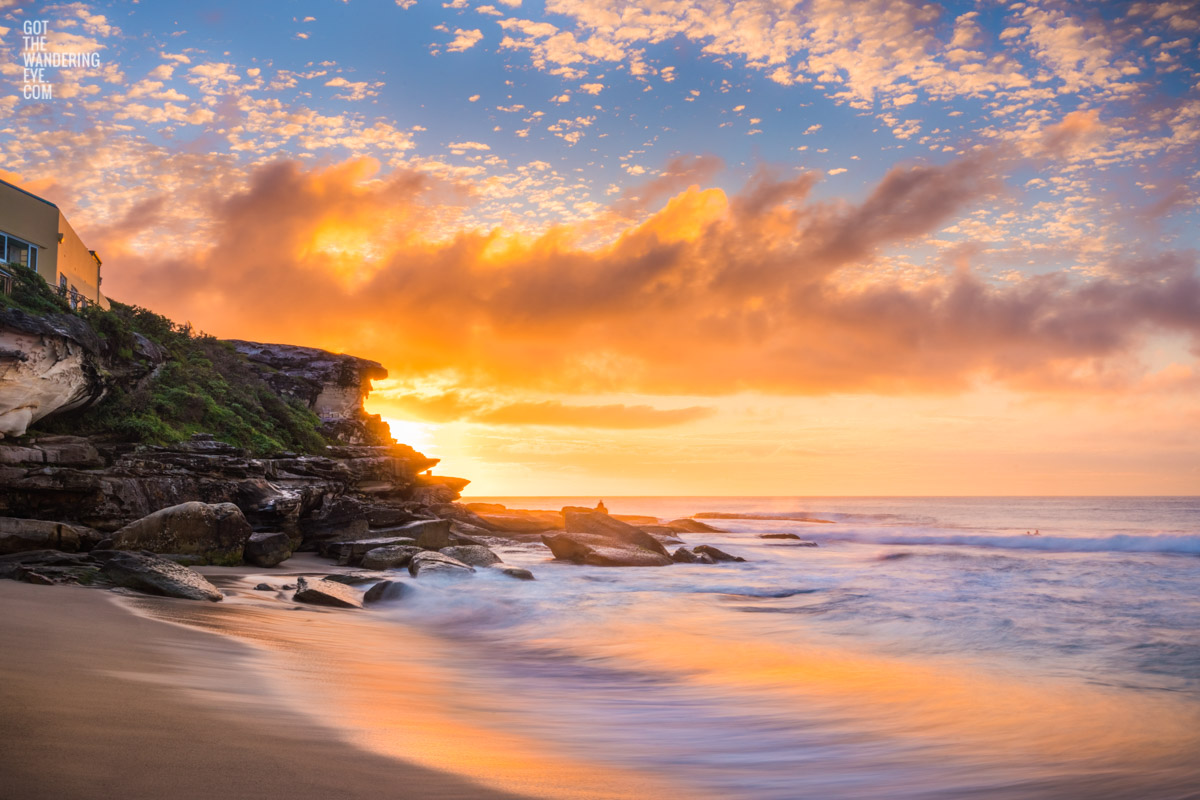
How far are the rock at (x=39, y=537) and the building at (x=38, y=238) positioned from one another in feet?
38.8

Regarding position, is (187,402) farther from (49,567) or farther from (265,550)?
(49,567)

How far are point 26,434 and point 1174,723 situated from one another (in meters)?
20.1

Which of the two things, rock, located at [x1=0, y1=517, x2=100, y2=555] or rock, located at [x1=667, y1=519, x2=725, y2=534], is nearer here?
rock, located at [x1=0, y1=517, x2=100, y2=555]

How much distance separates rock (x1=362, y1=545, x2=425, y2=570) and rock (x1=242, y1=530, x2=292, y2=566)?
2018mm

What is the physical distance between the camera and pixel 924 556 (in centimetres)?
2834

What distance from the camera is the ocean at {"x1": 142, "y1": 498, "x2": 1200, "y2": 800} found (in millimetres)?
4906

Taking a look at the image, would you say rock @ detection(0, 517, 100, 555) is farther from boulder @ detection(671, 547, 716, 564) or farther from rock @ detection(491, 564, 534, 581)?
boulder @ detection(671, 547, 716, 564)

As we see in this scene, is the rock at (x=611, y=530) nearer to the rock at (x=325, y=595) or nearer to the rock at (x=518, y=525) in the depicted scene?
the rock at (x=518, y=525)

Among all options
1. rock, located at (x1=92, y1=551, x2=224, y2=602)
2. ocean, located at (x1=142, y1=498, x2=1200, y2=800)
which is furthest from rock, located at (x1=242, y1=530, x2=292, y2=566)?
rock, located at (x1=92, y1=551, x2=224, y2=602)

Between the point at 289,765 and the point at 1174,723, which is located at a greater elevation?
the point at 289,765

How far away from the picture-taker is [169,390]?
20016mm

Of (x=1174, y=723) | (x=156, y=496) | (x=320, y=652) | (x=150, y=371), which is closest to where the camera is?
(x=1174, y=723)

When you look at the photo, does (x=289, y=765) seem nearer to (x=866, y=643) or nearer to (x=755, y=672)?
(x=755, y=672)

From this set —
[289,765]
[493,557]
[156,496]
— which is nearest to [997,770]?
[289,765]
